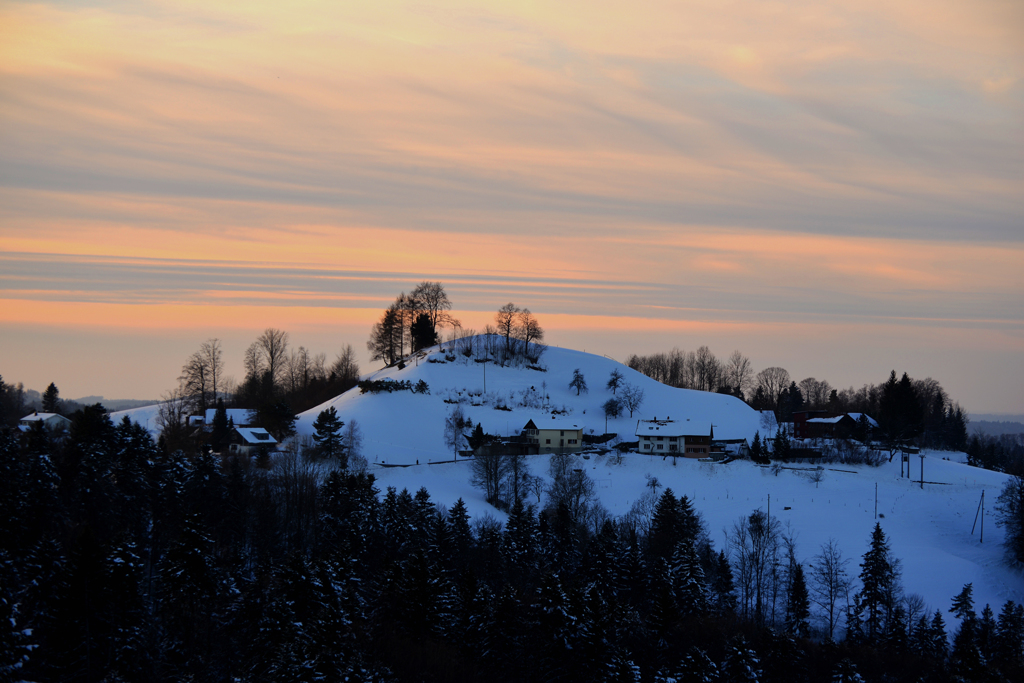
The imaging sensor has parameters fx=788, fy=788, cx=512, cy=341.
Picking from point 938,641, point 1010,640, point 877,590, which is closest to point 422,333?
point 877,590

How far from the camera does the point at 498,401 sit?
81.5 metres

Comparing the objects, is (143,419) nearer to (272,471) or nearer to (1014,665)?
(272,471)

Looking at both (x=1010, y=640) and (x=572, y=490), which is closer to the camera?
(x=1010, y=640)

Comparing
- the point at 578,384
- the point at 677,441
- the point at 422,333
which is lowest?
the point at 677,441

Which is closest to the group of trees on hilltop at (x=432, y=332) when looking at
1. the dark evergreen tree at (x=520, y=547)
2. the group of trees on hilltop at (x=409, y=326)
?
the group of trees on hilltop at (x=409, y=326)

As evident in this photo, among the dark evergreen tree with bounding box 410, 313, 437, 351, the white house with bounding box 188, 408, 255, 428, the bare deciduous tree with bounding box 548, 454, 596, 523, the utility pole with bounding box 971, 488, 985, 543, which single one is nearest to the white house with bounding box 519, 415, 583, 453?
the bare deciduous tree with bounding box 548, 454, 596, 523

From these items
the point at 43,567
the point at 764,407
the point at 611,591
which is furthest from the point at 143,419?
the point at 764,407

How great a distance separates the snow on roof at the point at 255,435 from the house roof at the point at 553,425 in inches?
876

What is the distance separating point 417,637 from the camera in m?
37.0

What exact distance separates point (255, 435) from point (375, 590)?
87.5 ft

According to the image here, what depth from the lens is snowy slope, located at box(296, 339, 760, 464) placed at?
70.1m

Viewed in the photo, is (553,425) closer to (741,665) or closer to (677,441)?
(677,441)

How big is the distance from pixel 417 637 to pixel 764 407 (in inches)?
3444

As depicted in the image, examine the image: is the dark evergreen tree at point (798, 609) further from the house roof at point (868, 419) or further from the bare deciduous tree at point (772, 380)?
the bare deciduous tree at point (772, 380)
